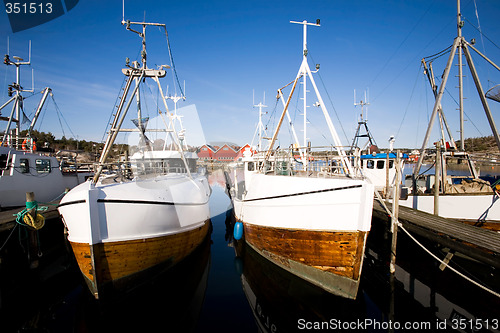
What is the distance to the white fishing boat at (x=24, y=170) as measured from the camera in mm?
11617

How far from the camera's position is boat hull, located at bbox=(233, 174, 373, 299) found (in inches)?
281

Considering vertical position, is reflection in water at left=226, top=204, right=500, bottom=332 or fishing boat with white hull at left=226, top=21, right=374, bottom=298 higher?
fishing boat with white hull at left=226, top=21, right=374, bottom=298

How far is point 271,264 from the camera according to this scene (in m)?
9.88

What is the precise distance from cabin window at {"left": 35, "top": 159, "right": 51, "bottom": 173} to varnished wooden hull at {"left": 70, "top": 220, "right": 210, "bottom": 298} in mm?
8835

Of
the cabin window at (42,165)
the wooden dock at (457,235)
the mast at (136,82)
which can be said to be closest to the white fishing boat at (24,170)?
the cabin window at (42,165)

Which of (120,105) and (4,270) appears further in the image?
(120,105)

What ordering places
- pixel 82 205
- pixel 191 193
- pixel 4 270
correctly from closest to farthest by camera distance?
pixel 82 205 < pixel 4 270 < pixel 191 193

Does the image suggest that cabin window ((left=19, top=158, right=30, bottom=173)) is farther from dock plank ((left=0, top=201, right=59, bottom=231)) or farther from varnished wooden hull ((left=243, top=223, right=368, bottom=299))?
varnished wooden hull ((left=243, top=223, right=368, bottom=299))

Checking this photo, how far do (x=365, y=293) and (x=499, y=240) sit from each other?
13.1 feet

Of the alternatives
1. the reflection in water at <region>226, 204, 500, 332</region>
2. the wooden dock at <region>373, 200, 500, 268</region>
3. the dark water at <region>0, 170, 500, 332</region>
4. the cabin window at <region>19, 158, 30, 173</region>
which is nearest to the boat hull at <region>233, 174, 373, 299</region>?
the reflection in water at <region>226, 204, 500, 332</region>

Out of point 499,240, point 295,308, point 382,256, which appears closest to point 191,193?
point 295,308

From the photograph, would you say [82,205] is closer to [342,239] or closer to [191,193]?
[191,193]

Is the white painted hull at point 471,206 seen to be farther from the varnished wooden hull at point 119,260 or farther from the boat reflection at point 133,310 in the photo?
the varnished wooden hull at point 119,260

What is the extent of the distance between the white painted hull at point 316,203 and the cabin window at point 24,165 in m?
12.1
